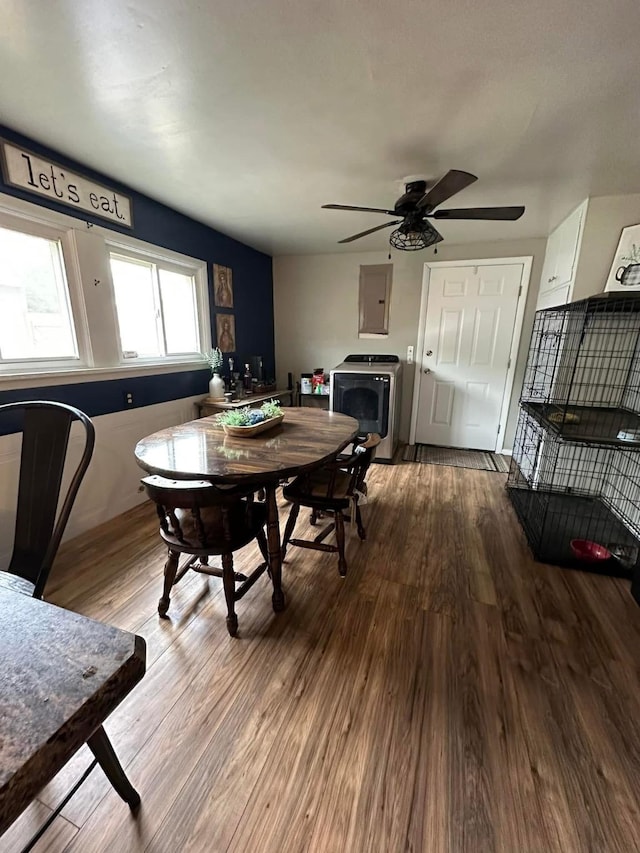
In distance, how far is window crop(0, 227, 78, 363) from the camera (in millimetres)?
1976

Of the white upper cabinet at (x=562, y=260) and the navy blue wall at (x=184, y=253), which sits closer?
the navy blue wall at (x=184, y=253)

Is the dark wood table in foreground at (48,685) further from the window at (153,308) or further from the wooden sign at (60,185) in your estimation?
the window at (153,308)

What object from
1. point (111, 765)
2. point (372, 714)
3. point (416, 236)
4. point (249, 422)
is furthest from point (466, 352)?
point (111, 765)

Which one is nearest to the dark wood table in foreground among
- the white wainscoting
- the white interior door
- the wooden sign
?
the white wainscoting

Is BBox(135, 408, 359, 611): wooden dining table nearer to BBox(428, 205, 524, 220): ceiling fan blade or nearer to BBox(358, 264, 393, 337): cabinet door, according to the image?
BBox(428, 205, 524, 220): ceiling fan blade

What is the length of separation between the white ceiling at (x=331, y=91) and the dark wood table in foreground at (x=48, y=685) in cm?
173

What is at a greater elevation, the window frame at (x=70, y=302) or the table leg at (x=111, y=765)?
the window frame at (x=70, y=302)

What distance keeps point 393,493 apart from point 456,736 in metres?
1.91

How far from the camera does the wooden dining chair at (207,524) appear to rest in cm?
137

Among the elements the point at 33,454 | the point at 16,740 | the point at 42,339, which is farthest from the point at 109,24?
the point at 16,740

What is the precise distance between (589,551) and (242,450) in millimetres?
2118

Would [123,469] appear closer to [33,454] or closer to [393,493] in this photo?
[33,454]

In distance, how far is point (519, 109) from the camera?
61.1 inches

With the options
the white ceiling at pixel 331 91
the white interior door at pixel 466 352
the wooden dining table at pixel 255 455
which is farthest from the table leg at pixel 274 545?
the white interior door at pixel 466 352
